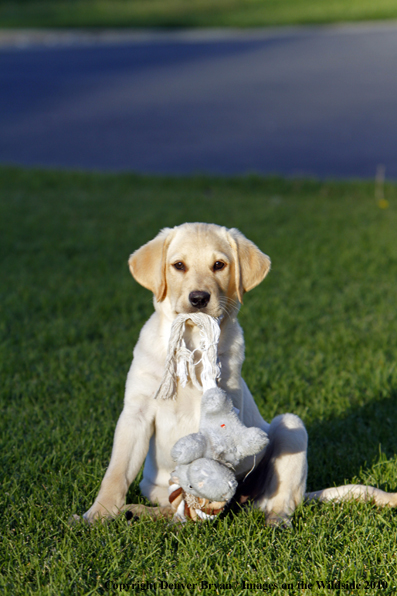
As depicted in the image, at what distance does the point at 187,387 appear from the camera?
2.85 meters

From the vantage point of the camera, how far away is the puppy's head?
281cm

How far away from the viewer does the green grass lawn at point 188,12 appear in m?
30.7

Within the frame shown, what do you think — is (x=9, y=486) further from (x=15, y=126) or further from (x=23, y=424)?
(x=15, y=126)

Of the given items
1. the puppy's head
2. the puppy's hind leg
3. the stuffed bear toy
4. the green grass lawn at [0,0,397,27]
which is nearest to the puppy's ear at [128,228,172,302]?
the puppy's head

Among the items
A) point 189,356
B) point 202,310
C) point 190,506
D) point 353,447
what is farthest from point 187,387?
point 353,447

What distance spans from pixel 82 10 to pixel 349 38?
18716 mm

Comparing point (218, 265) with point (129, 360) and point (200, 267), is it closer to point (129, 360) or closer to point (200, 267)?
point (200, 267)

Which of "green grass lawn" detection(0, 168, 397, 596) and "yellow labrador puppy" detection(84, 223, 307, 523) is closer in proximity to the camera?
"green grass lawn" detection(0, 168, 397, 596)

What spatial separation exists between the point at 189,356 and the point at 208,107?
13.6 meters

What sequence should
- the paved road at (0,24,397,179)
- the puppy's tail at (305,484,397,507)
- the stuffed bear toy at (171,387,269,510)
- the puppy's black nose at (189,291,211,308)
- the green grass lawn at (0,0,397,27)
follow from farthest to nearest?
the green grass lawn at (0,0,397,27) → the paved road at (0,24,397,179) → the puppy's tail at (305,484,397,507) → the puppy's black nose at (189,291,211,308) → the stuffed bear toy at (171,387,269,510)

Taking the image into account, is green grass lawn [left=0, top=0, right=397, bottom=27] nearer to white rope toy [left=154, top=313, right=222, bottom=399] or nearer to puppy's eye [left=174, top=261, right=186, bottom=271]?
puppy's eye [left=174, top=261, right=186, bottom=271]

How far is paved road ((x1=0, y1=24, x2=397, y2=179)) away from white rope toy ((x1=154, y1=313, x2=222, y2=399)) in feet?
29.2

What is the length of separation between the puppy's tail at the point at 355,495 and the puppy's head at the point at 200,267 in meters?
0.98

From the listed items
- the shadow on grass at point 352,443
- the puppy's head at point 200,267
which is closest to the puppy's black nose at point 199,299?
the puppy's head at point 200,267
